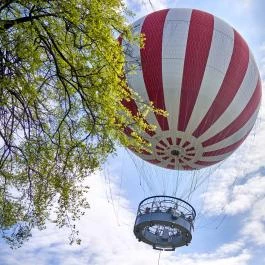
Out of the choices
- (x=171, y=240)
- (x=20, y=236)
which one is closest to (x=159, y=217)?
(x=171, y=240)

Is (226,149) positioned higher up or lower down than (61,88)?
higher up

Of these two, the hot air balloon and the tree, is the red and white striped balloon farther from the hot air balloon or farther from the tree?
the tree

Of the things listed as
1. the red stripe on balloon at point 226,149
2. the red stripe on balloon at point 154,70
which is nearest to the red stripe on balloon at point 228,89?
the red stripe on balloon at point 154,70

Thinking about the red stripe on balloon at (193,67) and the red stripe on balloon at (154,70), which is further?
the red stripe on balloon at (154,70)

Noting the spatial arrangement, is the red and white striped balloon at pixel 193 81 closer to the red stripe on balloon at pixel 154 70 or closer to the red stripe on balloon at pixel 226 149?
the red stripe on balloon at pixel 154 70

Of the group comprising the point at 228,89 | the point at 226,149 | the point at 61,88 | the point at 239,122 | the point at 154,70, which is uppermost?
the point at 154,70

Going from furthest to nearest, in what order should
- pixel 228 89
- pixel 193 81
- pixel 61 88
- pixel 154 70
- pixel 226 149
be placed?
pixel 226 149 < pixel 228 89 < pixel 154 70 < pixel 193 81 < pixel 61 88

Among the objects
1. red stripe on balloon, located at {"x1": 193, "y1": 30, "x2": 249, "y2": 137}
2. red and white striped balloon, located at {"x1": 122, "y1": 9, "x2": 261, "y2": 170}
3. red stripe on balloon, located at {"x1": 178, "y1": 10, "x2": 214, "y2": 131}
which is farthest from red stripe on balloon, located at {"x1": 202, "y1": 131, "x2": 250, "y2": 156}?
red stripe on balloon, located at {"x1": 178, "y1": 10, "x2": 214, "y2": 131}

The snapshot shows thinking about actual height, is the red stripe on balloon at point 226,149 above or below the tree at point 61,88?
above

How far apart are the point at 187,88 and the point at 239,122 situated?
2686mm

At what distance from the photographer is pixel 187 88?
16984mm

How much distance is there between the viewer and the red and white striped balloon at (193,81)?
17094 millimetres

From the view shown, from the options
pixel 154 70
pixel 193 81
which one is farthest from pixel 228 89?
pixel 154 70

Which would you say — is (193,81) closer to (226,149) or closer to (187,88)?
(187,88)
